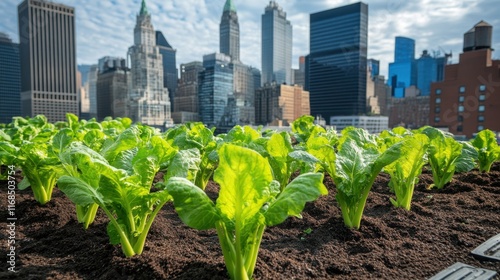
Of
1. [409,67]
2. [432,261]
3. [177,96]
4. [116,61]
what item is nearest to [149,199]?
[432,261]

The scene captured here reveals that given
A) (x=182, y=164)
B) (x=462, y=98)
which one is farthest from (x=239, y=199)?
(x=462, y=98)

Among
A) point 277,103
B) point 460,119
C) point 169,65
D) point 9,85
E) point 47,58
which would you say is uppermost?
point 169,65

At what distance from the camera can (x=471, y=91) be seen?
4831cm

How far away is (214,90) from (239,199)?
111 meters

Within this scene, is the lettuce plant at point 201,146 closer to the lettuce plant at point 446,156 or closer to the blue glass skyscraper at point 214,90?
the lettuce plant at point 446,156

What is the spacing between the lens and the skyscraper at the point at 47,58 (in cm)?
8800

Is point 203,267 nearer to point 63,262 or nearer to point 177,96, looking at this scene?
point 63,262

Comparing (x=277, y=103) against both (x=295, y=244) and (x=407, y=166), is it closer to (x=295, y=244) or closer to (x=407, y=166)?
(x=407, y=166)

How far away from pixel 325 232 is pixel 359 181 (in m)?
0.57

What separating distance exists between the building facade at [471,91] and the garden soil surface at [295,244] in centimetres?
5308

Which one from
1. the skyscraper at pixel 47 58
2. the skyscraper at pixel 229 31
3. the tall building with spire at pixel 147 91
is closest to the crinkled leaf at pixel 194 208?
the tall building with spire at pixel 147 91

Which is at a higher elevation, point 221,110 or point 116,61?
point 116,61

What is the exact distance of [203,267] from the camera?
2113mm

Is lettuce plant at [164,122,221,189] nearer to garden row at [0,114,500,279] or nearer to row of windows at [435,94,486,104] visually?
garden row at [0,114,500,279]
